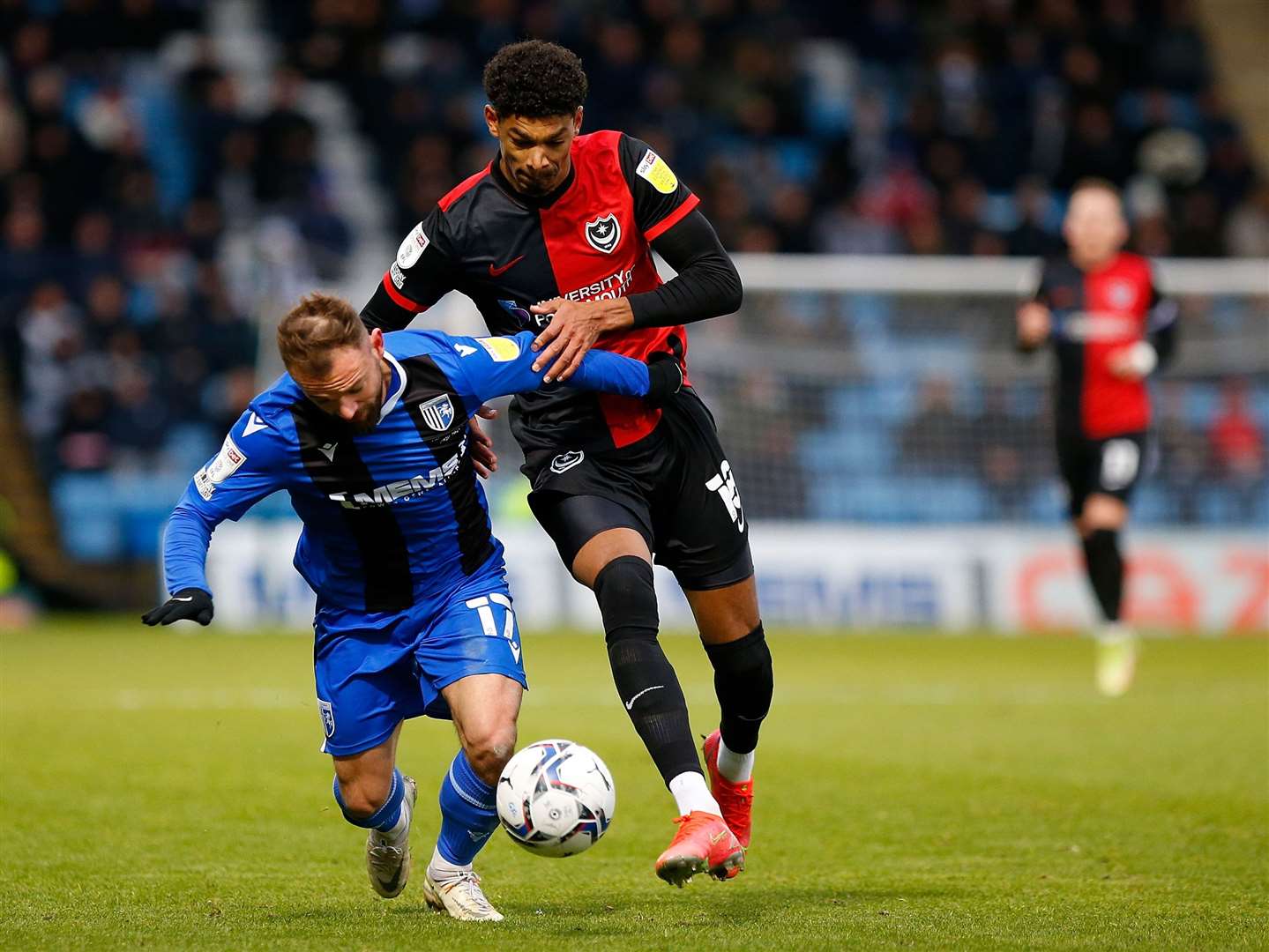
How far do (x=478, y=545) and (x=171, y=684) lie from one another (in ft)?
20.6

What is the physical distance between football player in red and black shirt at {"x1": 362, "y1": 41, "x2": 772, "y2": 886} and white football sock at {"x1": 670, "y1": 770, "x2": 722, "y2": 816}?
0.54m

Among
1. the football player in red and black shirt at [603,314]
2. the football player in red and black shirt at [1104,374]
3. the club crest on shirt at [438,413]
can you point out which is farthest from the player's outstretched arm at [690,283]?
the football player in red and black shirt at [1104,374]

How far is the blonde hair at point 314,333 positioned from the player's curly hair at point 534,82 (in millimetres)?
845

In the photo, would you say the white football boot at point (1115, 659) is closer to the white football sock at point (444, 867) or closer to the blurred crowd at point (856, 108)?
the white football sock at point (444, 867)

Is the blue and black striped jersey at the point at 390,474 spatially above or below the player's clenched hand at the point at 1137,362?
above

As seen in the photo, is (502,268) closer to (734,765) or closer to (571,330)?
(571,330)

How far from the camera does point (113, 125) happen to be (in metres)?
17.0

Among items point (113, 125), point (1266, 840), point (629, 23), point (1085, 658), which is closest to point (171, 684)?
point (1085, 658)

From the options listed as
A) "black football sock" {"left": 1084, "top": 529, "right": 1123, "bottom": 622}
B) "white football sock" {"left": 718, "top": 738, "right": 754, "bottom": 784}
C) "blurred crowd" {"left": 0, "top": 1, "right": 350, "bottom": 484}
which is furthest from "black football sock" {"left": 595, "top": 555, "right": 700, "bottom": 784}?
"blurred crowd" {"left": 0, "top": 1, "right": 350, "bottom": 484}

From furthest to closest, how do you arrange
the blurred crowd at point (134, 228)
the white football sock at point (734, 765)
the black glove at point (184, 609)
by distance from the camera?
the blurred crowd at point (134, 228) < the white football sock at point (734, 765) < the black glove at point (184, 609)

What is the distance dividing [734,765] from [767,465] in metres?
9.59

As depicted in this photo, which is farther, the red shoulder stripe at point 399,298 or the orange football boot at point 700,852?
the red shoulder stripe at point 399,298

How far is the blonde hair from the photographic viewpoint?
4.43 meters

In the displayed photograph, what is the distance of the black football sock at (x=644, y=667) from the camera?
15.5 ft
